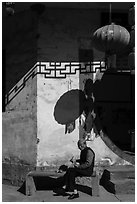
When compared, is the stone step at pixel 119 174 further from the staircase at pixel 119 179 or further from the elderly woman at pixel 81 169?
the elderly woman at pixel 81 169

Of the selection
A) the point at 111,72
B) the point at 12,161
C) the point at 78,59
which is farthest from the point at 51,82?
the point at 12,161

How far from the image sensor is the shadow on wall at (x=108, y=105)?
25.7ft

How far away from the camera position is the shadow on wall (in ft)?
25.7

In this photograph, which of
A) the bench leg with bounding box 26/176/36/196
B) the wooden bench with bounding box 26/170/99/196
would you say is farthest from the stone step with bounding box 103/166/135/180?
the bench leg with bounding box 26/176/36/196

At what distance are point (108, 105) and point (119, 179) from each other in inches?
68.5

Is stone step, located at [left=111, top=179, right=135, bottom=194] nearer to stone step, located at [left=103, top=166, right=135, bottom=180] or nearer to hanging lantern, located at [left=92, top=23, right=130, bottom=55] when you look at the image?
stone step, located at [left=103, top=166, right=135, bottom=180]

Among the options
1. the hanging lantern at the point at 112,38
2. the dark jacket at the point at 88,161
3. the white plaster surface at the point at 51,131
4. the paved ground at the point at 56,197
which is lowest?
the paved ground at the point at 56,197

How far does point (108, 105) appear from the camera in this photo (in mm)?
8188

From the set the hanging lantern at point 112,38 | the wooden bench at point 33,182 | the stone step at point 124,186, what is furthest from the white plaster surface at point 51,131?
the hanging lantern at point 112,38

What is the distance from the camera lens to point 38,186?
7.70 metres

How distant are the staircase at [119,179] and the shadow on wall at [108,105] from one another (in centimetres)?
60

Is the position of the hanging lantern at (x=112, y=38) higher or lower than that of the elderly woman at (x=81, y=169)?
higher

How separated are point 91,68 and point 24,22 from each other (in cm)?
191

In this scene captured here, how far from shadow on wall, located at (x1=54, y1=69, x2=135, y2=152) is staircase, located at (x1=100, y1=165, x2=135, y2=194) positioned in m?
0.60
